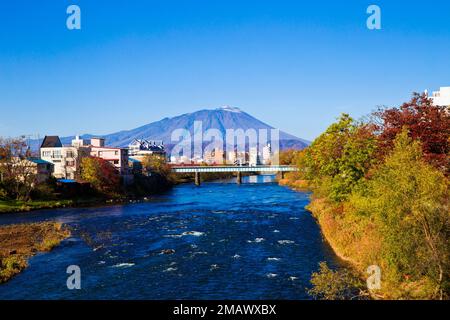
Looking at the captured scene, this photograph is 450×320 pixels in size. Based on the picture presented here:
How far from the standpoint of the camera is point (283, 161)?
127250mm

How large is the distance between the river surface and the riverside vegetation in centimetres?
211

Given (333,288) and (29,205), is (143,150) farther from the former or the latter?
(333,288)

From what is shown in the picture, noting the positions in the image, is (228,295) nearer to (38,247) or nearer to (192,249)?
(192,249)

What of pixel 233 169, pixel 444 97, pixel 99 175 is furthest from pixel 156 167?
pixel 444 97

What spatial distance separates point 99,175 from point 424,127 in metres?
49.7

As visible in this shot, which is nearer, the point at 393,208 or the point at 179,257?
the point at 393,208

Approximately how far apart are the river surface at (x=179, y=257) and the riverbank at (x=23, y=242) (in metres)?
0.74

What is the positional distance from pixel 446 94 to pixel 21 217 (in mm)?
54589

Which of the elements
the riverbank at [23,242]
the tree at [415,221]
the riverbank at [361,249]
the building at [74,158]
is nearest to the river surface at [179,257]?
the riverbank at [23,242]

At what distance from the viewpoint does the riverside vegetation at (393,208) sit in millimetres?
16109

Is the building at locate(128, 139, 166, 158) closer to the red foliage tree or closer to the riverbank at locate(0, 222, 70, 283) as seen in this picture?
the riverbank at locate(0, 222, 70, 283)

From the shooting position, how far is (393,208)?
16.8 m

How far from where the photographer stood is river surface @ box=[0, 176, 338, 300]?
69.7ft

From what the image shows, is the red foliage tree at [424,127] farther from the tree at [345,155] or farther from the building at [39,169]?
the building at [39,169]
